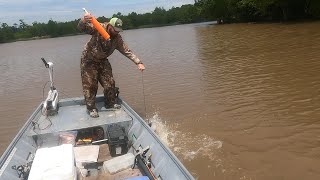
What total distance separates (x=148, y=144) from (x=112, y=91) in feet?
7.22

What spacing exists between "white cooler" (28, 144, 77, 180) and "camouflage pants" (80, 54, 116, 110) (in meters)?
2.60

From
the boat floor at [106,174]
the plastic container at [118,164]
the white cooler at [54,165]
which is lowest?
the boat floor at [106,174]

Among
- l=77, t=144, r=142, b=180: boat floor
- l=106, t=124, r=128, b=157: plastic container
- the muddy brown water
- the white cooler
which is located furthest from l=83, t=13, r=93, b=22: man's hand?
the muddy brown water

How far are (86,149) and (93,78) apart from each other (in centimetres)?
185

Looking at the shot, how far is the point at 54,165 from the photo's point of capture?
13.1 ft

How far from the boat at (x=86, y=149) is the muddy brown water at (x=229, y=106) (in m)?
1.17

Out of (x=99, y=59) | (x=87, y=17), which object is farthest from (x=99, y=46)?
(x=87, y=17)

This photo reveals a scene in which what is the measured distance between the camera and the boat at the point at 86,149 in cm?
409

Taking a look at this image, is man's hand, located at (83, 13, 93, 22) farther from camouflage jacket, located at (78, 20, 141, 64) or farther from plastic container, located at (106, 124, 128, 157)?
plastic container, located at (106, 124, 128, 157)

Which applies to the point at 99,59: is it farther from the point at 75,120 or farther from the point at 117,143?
the point at 117,143

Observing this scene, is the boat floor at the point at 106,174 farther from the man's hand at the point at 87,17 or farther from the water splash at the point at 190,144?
the man's hand at the point at 87,17

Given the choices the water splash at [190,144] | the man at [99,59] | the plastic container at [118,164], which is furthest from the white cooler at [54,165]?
the water splash at [190,144]

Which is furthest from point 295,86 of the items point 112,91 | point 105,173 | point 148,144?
point 105,173

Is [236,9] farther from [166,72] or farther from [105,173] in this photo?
[105,173]
